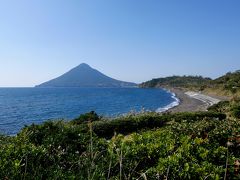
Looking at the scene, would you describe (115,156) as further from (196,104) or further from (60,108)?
(60,108)

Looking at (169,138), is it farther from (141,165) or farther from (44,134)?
(44,134)

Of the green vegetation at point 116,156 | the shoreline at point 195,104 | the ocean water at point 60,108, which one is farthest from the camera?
the ocean water at point 60,108

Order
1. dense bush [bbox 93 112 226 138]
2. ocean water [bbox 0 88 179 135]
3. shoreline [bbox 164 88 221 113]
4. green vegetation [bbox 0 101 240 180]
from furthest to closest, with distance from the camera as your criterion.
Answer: ocean water [bbox 0 88 179 135], shoreline [bbox 164 88 221 113], dense bush [bbox 93 112 226 138], green vegetation [bbox 0 101 240 180]

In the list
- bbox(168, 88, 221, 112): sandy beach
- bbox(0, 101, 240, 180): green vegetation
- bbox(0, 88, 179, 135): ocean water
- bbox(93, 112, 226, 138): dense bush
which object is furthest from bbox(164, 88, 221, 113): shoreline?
bbox(0, 101, 240, 180): green vegetation

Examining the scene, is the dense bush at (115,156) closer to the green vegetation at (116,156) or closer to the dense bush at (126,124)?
the green vegetation at (116,156)

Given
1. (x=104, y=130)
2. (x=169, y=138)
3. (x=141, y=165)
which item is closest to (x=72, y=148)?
(x=141, y=165)

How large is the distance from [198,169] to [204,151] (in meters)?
1.06

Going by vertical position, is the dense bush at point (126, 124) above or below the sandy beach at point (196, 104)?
above

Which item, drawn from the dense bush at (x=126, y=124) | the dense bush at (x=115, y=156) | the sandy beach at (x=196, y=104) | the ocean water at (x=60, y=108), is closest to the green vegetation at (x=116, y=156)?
the dense bush at (x=115, y=156)

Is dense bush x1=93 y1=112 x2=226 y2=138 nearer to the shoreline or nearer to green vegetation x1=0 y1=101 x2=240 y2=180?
green vegetation x1=0 y1=101 x2=240 y2=180

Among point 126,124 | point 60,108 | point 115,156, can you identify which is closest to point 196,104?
point 60,108

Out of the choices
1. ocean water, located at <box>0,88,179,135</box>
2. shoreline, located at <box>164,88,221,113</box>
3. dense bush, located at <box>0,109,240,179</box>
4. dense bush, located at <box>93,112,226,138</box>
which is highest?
dense bush, located at <box>0,109,240,179</box>

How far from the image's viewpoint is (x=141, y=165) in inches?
293

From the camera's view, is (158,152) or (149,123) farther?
(149,123)
